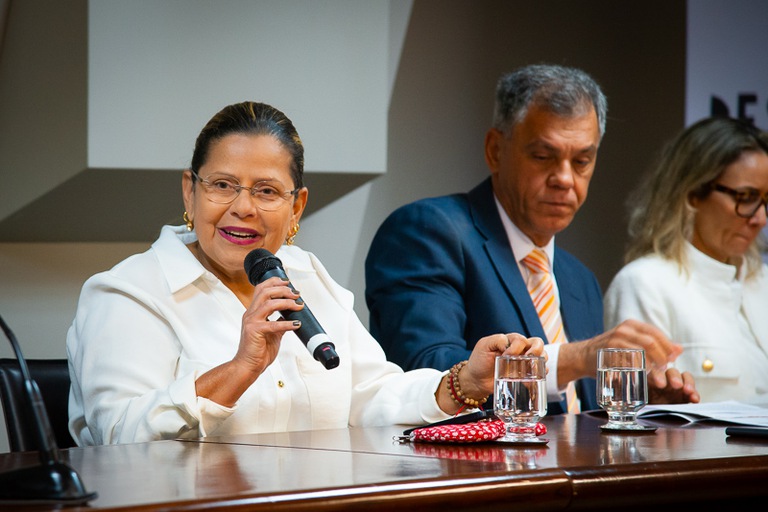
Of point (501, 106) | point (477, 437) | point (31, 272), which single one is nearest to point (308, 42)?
point (501, 106)

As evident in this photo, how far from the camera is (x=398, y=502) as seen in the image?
1271 millimetres

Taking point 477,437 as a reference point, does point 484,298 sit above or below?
above

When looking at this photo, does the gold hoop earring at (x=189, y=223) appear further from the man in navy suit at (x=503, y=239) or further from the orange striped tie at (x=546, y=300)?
the orange striped tie at (x=546, y=300)

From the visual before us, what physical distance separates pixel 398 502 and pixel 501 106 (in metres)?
2.15

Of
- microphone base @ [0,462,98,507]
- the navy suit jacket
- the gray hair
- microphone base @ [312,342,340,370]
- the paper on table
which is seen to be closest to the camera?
microphone base @ [0,462,98,507]

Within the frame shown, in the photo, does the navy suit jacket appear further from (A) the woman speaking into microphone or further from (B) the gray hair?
(A) the woman speaking into microphone

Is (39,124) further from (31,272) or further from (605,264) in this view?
(605,264)

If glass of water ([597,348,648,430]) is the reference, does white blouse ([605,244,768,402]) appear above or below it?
above

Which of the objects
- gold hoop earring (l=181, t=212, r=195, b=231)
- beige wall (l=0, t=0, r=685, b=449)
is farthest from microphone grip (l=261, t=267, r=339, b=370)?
beige wall (l=0, t=0, r=685, b=449)

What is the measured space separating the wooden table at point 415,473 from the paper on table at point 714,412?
1.12ft

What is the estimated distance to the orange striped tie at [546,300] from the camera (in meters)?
3.06

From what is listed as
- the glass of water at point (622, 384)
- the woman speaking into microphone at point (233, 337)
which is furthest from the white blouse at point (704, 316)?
the glass of water at point (622, 384)

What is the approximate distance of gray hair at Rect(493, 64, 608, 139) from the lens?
3.10m

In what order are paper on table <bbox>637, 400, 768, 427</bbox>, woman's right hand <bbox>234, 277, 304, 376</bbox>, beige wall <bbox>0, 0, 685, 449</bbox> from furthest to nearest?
beige wall <bbox>0, 0, 685, 449</bbox> < paper on table <bbox>637, 400, 768, 427</bbox> < woman's right hand <bbox>234, 277, 304, 376</bbox>
